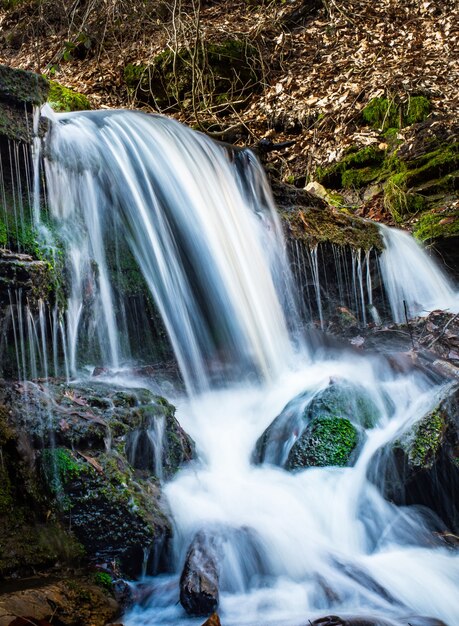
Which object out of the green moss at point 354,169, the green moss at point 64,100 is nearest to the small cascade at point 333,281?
the green moss at point 354,169

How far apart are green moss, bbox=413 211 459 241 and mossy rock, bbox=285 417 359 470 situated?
4.15 m

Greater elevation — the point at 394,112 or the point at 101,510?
the point at 394,112

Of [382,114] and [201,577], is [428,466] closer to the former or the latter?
[201,577]

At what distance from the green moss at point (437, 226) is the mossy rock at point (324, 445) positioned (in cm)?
415

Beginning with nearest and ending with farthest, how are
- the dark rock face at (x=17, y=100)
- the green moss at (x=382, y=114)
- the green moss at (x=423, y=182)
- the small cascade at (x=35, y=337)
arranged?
1. the small cascade at (x=35, y=337)
2. the dark rock face at (x=17, y=100)
3. the green moss at (x=423, y=182)
4. the green moss at (x=382, y=114)

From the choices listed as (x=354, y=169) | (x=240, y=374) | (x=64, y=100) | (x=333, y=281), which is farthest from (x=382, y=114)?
(x=240, y=374)

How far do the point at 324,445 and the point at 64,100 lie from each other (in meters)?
6.81

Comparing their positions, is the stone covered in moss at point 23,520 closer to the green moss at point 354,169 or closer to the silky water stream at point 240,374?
the silky water stream at point 240,374

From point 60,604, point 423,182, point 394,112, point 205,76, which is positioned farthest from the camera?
point 205,76

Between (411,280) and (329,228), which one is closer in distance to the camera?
(329,228)

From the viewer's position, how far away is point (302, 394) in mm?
4496

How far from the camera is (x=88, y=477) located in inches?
112

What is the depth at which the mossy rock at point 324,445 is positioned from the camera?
3.75 m

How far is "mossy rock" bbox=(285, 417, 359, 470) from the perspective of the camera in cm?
375
